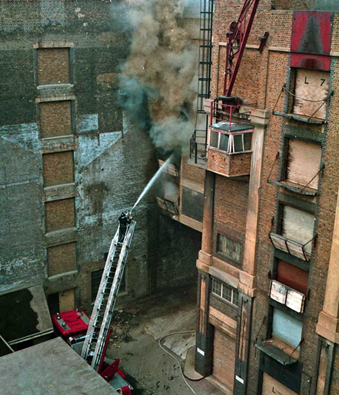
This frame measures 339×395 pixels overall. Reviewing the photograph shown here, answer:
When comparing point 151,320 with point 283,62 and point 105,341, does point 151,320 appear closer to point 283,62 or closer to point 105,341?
point 105,341

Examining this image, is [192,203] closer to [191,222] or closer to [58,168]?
[191,222]

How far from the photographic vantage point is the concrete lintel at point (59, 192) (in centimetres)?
2553

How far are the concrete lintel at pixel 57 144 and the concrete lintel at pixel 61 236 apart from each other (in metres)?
3.76

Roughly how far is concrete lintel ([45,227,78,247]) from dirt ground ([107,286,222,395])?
15.5 ft

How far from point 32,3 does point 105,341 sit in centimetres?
1365

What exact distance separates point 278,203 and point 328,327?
4164 mm

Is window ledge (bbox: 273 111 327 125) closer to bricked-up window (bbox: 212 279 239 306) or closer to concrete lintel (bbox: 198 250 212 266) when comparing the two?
concrete lintel (bbox: 198 250 212 266)

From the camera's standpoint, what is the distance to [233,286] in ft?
69.2

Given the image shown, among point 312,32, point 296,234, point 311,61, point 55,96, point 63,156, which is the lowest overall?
point 296,234

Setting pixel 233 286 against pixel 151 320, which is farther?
pixel 151 320

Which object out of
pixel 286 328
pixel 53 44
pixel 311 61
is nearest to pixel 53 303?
pixel 53 44

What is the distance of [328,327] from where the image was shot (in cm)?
1756

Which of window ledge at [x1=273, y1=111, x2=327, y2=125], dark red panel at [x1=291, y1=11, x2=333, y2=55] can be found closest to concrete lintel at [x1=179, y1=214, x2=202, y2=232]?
window ledge at [x1=273, y1=111, x2=327, y2=125]

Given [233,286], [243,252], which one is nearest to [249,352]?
[233,286]
